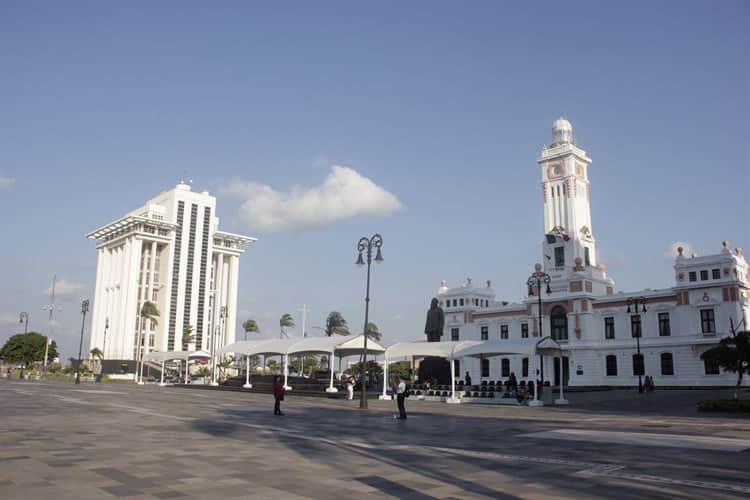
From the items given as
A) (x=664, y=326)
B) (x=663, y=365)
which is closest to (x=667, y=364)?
(x=663, y=365)

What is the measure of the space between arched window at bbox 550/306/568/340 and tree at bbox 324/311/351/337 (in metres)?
51.0

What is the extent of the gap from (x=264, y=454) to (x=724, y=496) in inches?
309

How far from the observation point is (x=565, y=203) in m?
72.8

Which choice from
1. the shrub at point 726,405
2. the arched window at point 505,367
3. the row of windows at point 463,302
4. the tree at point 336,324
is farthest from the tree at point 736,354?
the tree at point 336,324

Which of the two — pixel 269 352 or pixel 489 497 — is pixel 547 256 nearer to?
pixel 269 352

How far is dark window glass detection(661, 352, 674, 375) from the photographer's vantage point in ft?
180

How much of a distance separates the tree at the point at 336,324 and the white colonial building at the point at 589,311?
1401 inches

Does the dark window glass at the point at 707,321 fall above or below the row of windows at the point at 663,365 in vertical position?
above

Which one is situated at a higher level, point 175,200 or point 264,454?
point 175,200

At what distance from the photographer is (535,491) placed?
27.2 ft

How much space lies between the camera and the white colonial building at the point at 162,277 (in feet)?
354

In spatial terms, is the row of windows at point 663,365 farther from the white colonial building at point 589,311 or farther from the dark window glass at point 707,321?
the dark window glass at point 707,321

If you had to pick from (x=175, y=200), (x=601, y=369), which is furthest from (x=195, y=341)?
(x=601, y=369)

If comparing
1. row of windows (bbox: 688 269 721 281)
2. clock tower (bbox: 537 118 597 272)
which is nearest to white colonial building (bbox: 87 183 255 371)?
clock tower (bbox: 537 118 597 272)
